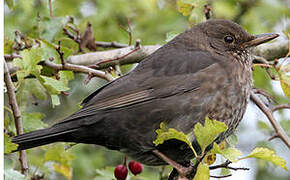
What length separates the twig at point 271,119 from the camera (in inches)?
140

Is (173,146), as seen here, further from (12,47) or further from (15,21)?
(15,21)

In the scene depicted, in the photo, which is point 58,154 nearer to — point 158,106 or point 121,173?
point 121,173

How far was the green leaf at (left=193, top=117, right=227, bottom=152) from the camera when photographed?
8.77ft

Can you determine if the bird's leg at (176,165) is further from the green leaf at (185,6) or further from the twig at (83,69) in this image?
the green leaf at (185,6)

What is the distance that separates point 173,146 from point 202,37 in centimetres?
94

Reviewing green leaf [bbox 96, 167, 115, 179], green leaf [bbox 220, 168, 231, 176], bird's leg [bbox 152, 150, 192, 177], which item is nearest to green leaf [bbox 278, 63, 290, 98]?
green leaf [bbox 220, 168, 231, 176]

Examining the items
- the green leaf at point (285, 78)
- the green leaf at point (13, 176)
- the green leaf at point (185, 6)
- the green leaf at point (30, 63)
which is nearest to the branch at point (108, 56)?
the green leaf at point (185, 6)

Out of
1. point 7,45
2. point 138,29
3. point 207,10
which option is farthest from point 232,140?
point 138,29

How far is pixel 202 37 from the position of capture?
13.0ft

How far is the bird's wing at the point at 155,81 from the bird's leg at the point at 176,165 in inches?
14.6

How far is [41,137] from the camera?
11.0ft

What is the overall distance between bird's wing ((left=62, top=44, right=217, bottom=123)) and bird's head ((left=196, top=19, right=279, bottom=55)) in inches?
7.4

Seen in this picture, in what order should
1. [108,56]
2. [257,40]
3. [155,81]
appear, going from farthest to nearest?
[108,56], [257,40], [155,81]

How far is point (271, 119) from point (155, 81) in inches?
33.5
